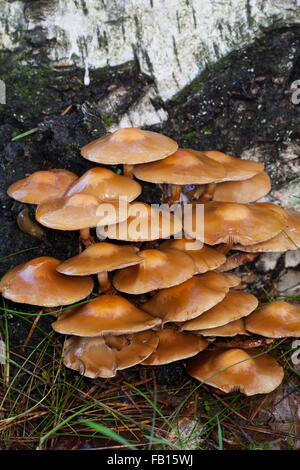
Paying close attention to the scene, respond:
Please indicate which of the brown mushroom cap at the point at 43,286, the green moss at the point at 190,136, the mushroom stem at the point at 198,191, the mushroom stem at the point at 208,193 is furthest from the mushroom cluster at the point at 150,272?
the green moss at the point at 190,136

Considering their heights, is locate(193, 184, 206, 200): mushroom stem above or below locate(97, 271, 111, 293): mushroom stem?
above

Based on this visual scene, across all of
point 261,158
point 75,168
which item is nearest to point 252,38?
point 261,158

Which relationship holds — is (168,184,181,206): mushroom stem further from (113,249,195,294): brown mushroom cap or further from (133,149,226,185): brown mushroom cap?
(113,249,195,294): brown mushroom cap

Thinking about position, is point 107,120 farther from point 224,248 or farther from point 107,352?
point 107,352

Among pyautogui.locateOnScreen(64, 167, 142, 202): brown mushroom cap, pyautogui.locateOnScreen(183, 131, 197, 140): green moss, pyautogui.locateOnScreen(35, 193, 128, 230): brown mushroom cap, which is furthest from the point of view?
pyautogui.locateOnScreen(183, 131, 197, 140): green moss

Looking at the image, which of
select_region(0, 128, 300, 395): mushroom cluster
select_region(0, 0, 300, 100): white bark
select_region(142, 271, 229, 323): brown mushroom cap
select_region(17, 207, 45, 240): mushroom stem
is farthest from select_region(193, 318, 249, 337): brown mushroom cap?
select_region(0, 0, 300, 100): white bark

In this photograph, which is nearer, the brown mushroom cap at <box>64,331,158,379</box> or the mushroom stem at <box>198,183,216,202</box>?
Answer: the brown mushroom cap at <box>64,331,158,379</box>
